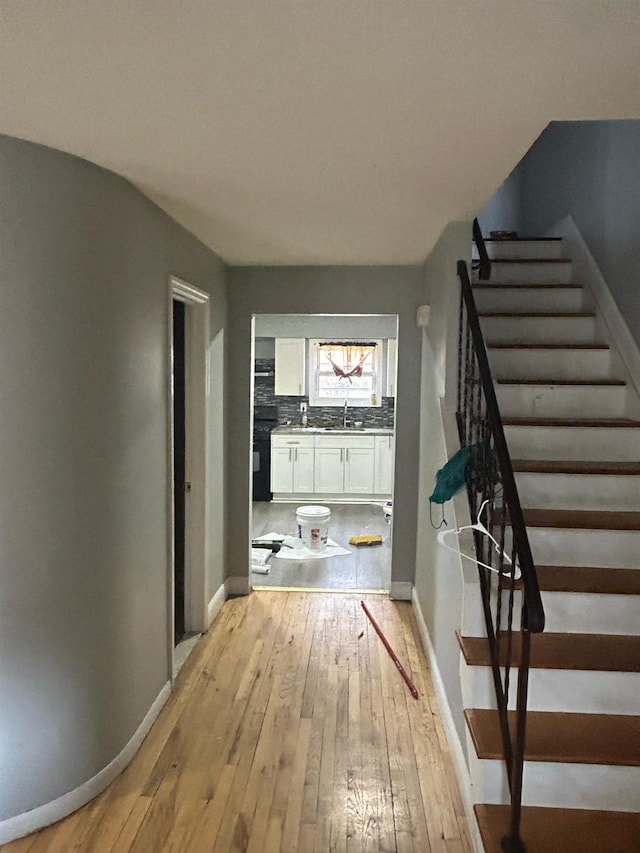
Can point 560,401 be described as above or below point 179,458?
above

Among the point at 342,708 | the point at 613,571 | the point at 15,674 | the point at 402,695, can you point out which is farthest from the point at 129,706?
the point at 613,571

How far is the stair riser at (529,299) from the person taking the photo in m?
3.92

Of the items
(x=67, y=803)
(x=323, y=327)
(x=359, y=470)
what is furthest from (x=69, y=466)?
(x=323, y=327)

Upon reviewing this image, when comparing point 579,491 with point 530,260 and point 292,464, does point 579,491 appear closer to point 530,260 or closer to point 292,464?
point 530,260

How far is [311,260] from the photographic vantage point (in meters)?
4.20

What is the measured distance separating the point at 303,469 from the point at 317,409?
929 millimetres

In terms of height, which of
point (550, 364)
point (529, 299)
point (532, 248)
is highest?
point (532, 248)

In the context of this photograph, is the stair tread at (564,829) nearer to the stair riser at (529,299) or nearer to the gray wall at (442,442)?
the gray wall at (442,442)

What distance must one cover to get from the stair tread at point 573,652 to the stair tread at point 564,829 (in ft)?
1.45

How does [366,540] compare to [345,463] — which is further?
[345,463]

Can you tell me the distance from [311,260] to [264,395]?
4.11 meters

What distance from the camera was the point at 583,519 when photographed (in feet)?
8.95

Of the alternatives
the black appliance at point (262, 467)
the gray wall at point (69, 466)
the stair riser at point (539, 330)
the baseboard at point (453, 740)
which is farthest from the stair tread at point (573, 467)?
the black appliance at point (262, 467)

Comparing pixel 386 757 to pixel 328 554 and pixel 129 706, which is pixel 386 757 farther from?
pixel 328 554
